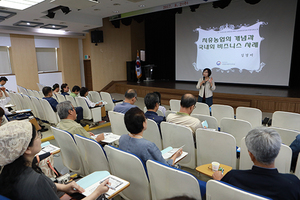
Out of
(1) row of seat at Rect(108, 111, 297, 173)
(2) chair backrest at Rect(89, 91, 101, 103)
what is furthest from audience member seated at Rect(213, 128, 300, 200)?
(2) chair backrest at Rect(89, 91, 101, 103)

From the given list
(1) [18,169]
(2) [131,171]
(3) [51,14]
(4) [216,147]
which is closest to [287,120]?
(4) [216,147]

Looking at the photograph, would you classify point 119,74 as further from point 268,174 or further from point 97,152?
point 268,174

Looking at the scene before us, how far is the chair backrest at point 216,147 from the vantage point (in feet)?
7.29

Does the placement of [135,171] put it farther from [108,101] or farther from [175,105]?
[108,101]

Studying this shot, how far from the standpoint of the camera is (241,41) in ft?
26.8

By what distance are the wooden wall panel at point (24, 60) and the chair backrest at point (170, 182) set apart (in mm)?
10997

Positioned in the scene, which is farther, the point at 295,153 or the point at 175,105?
the point at 175,105

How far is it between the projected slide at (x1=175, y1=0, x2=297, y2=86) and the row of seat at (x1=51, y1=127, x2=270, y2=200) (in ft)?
25.7

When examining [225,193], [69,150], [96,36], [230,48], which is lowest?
[69,150]

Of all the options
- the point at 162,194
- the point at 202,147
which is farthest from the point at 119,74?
the point at 162,194

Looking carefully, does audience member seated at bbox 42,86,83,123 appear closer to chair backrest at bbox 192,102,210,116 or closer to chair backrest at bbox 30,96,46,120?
chair backrest at bbox 30,96,46,120

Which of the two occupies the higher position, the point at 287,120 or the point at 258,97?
the point at 287,120

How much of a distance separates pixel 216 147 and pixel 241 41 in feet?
23.5

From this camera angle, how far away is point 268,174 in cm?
126
